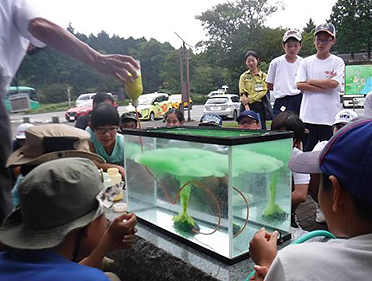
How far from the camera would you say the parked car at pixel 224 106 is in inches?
Result: 666

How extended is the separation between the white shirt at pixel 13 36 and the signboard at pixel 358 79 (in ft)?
20.9

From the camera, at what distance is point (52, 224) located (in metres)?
1.08

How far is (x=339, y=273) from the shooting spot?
843mm

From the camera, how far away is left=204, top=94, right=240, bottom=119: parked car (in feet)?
55.5

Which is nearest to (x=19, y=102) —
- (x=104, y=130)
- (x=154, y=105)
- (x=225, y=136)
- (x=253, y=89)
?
(x=225, y=136)

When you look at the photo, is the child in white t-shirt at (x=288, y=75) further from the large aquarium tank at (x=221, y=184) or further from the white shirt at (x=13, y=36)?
the white shirt at (x=13, y=36)

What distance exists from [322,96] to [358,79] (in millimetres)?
3635

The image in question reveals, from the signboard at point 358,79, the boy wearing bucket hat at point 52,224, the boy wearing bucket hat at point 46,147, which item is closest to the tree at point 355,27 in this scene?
the signboard at point 358,79

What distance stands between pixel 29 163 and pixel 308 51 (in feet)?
123

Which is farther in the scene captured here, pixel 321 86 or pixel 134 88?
pixel 321 86

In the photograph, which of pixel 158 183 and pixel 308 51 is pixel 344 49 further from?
pixel 158 183

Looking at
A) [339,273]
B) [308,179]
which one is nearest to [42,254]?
[339,273]

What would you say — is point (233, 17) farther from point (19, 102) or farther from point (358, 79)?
point (19, 102)

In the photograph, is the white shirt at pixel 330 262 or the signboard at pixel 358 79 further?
the signboard at pixel 358 79
